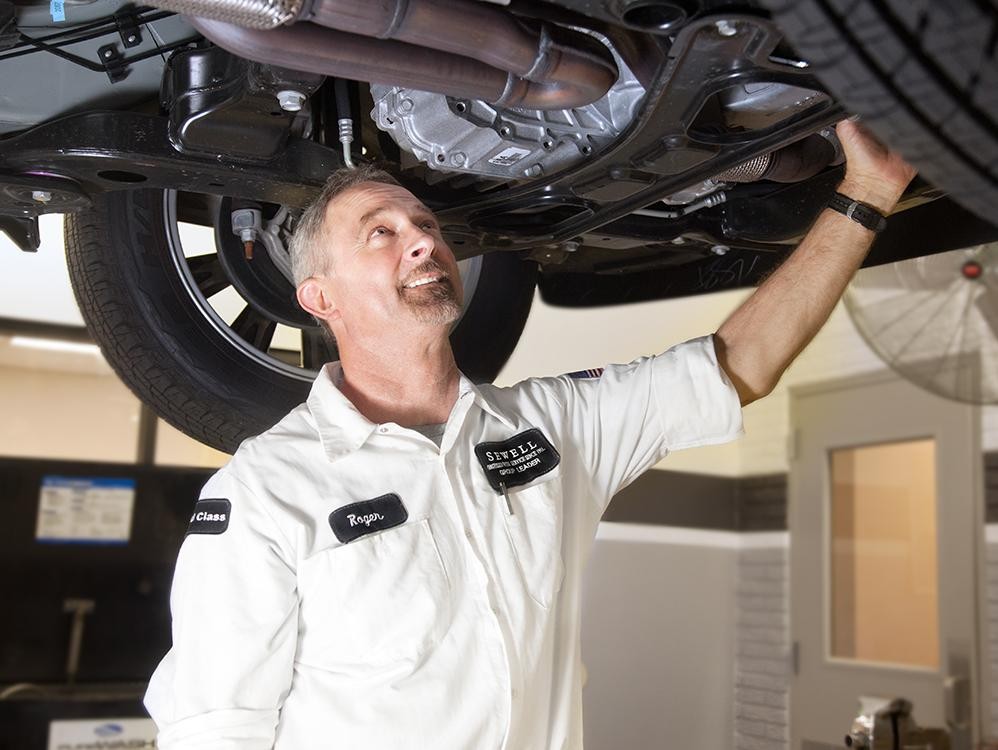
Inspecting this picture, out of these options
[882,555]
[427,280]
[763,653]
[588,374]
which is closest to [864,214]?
[588,374]

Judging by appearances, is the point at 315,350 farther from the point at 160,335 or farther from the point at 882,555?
the point at 882,555

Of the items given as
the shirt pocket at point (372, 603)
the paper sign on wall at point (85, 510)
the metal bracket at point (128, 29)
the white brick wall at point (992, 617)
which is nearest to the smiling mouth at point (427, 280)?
the shirt pocket at point (372, 603)

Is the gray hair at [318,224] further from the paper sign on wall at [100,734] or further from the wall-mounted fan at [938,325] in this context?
the paper sign on wall at [100,734]

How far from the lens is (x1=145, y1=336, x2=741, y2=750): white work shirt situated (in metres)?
1.37

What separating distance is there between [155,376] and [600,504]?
2.34 feet

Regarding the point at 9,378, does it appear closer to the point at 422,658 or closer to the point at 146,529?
the point at 146,529

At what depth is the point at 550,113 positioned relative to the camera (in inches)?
54.9

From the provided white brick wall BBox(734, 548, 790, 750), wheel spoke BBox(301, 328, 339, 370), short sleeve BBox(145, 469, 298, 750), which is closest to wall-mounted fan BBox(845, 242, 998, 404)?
wheel spoke BBox(301, 328, 339, 370)

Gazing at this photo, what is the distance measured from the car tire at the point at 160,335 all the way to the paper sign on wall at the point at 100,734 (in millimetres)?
2232

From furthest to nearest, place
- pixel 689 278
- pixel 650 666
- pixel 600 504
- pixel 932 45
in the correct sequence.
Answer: pixel 650 666 < pixel 689 278 < pixel 600 504 < pixel 932 45

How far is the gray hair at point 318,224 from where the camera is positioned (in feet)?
5.12

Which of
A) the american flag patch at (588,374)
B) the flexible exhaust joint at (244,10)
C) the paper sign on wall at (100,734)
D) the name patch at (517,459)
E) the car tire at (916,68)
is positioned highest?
the flexible exhaust joint at (244,10)

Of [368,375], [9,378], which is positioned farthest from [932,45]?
[9,378]

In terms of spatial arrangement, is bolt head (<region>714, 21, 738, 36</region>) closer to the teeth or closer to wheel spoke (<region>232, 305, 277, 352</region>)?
the teeth
